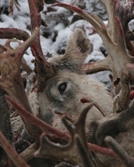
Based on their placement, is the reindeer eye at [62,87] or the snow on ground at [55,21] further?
the snow on ground at [55,21]

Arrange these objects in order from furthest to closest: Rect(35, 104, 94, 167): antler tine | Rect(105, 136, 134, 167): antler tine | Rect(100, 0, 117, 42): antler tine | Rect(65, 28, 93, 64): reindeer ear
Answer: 1. Rect(65, 28, 93, 64): reindeer ear
2. Rect(100, 0, 117, 42): antler tine
3. Rect(35, 104, 94, 167): antler tine
4. Rect(105, 136, 134, 167): antler tine

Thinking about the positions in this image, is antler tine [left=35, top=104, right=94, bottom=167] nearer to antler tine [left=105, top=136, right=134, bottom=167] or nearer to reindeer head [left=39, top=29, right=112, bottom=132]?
antler tine [left=105, top=136, right=134, bottom=167]

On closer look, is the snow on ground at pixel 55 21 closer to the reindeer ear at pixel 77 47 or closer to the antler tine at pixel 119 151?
the reindeer ear at pixel 77 47

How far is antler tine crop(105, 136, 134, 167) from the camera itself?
2.00m

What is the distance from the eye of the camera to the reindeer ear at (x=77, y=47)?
11.9ft

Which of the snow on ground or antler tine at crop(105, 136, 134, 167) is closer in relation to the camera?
antler tine at crop(105, 136, 134, 167)

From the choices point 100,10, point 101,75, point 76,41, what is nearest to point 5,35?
point 76,41

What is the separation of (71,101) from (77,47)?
1.61 feet

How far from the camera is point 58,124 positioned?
320 centimetres

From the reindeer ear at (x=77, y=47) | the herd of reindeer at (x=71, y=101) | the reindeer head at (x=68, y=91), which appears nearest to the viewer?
the herd of reindeer at (x=71, y=101)

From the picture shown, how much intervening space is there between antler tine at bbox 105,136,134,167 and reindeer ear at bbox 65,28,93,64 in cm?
153

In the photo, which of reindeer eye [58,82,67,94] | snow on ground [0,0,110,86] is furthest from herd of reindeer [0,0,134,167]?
snow on ground [0,0,110,86]

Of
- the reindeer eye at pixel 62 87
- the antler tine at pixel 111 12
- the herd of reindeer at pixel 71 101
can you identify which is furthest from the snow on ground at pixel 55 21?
the antler tine at pixel 111 12

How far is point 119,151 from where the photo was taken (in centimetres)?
206
